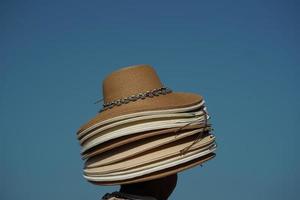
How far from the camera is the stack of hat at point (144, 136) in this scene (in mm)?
2916

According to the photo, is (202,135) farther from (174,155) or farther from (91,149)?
(91,149)

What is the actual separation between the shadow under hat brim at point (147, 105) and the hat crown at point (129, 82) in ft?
0.35

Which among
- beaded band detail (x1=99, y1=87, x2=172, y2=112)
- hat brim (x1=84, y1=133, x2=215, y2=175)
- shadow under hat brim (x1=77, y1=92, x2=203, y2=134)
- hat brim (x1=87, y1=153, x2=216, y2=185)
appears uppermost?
beaded band detail (x1=99, y1=87, x2=172, y2=112)

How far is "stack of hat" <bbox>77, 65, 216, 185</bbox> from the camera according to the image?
292 cm

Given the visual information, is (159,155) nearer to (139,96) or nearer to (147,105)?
(147,105)

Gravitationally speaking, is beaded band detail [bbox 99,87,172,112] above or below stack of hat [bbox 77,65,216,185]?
above

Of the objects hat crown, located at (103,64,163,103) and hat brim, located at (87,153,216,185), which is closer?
hat brim, located at (87,153,216,185)

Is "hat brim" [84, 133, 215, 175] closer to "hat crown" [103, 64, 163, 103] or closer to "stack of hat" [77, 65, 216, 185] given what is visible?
"stack of hat" [77, 65, 216, 185]

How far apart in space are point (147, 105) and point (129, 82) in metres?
0.28

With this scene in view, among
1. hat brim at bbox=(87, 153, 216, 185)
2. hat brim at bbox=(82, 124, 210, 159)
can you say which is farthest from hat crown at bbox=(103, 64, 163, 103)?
hat brim at bbox=(87, 153, 216, 185)

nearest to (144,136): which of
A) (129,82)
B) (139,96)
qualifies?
(139,96)

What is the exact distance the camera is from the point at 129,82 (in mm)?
3219

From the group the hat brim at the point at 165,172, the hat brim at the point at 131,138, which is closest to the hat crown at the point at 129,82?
the hat brim at the point at 131,138

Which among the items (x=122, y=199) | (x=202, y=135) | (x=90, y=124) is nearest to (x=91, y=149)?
(x=90, y=124)
